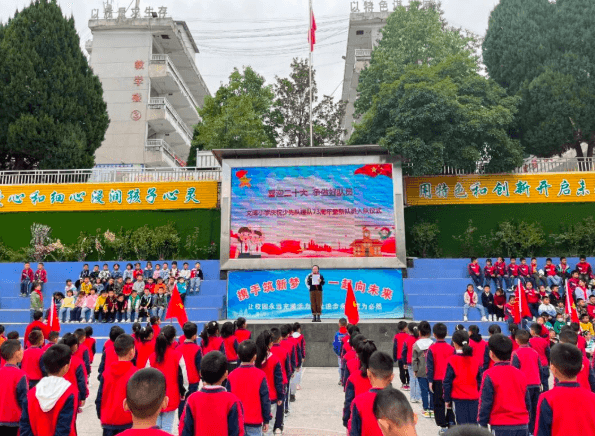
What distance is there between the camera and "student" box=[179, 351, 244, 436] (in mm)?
3342

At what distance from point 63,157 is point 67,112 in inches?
95.1

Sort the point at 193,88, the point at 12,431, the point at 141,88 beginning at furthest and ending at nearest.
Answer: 1. the point at 193,88
2. the point at 141,88
3. the point at 12,431

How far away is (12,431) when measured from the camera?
14.2 ft

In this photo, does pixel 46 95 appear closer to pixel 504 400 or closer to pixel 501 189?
pixel 501 189

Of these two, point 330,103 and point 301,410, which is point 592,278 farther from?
point 330,103

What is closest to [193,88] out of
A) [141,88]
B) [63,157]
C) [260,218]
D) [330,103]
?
[141,88]

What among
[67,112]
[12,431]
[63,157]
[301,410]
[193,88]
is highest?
[193,88]

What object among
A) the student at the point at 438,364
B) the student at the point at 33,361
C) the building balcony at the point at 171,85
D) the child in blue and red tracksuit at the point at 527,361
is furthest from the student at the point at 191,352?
the building balcony at the point at 171,85

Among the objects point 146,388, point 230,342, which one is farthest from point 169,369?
point 146,388

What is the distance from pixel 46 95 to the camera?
23.0 m

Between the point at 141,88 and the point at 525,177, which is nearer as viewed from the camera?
the point at 525,177

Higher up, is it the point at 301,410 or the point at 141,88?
the point at 141,88

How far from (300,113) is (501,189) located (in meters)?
12.6

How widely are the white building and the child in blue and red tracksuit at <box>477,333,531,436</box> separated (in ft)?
91.8
